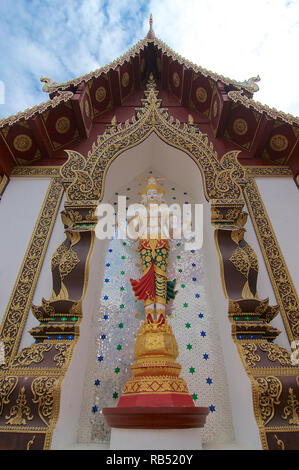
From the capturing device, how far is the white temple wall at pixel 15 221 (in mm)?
3480

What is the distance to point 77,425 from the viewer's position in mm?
2605

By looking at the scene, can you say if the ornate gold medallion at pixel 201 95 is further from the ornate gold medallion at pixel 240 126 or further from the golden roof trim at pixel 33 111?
the golden roof trim at pixel 33 111

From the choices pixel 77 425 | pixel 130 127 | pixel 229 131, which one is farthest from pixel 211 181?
pixel 77 425

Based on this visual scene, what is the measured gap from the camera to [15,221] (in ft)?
13.0

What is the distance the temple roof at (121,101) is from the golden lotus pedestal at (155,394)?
343 centimetres

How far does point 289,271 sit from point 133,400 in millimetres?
2484

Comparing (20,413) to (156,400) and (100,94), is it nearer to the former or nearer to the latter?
(156,400)

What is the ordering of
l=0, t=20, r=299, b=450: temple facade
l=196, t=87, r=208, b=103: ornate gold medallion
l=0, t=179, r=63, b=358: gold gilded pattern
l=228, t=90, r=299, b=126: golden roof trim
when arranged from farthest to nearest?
1. l=196, t=87, r=208, b=103: ornate gold medallion
2. l=228, t=90, r=299, b=126: golden roof trim
3. l=0, t=179, r=63, b=358: gold gilded pattern
4. l=0, t=20, r=299, b=450: temple facade

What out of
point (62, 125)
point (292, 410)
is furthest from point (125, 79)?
point (292, 410)

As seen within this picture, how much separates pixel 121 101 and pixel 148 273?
394 centimetres

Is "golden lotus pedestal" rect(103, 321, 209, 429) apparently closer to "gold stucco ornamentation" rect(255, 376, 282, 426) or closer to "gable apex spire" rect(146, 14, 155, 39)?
"gold stucco ornamentation" rect(255, 376, 282, 426)

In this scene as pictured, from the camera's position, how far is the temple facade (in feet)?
6.94

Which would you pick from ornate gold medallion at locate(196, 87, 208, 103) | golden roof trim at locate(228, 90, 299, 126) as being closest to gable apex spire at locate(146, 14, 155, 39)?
ornate gold medallion at locate(196, 87, 208, 103)
